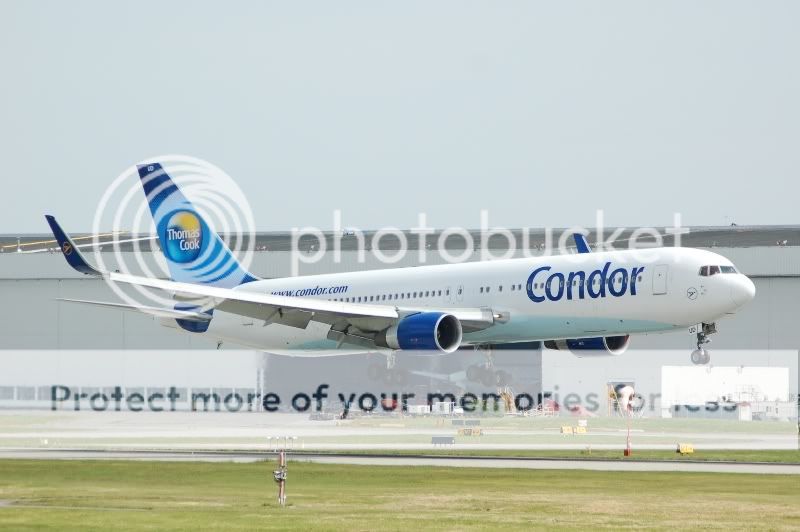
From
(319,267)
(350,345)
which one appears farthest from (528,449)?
(319,267)

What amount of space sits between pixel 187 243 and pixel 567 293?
2314 cm

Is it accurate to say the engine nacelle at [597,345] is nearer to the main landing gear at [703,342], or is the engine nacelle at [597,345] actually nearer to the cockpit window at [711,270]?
the main landing gear at [703,342]

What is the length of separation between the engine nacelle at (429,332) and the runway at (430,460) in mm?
6221

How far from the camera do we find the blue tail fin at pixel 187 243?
7212cm

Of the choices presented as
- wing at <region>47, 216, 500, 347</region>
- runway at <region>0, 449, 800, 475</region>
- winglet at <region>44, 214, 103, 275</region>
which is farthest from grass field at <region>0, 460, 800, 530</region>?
wing at <region>47, 216, 500, 347</region>

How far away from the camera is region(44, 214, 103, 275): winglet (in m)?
49.9

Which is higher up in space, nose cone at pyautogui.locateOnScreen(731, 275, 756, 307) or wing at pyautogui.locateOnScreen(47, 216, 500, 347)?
nose cone at pyautogui.locateOnScreen(731, 275, 756, 307)

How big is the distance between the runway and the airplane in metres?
5.92

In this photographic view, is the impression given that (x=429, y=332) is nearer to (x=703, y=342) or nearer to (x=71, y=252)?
(x=703, y=342)

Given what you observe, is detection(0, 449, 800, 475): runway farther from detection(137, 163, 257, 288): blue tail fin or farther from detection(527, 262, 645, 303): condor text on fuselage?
detection(137, 163, 257, 288): blue tail fin

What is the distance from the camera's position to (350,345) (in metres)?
66.1

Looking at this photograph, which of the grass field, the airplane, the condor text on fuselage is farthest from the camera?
the condor text on fuselage

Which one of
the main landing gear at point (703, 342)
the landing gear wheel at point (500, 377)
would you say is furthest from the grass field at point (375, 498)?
the landing gear wheel at point (500, 377)

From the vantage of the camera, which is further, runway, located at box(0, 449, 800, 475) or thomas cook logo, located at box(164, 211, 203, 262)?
thomas cook logo, located at box(164, 211, 203, 262)
